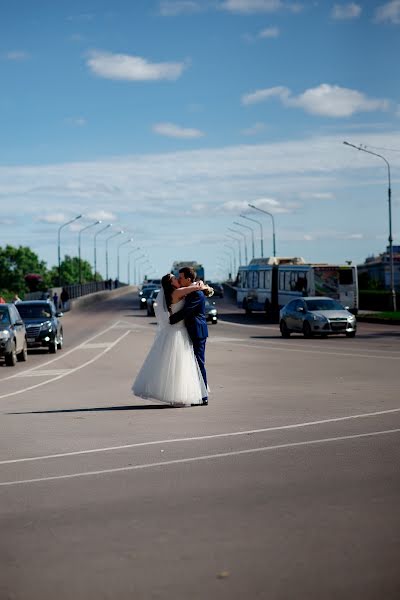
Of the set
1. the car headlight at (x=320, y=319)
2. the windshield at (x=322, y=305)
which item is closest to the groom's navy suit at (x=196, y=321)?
the car headlight at (x=320, y=319)

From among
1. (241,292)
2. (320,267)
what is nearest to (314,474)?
(320,267)

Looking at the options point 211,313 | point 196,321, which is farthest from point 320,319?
point 196,321

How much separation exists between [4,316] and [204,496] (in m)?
23.2

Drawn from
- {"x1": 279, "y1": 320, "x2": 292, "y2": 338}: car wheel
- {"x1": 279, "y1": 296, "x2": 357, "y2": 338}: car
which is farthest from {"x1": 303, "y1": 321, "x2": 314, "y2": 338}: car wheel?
{"x1": 279, "y1": 320, "x2": 292, "y2": 338}: car wheel

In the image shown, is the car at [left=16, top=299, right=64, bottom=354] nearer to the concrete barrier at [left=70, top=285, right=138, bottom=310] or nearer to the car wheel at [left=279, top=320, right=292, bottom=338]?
the car wheel at [left=279, top=320, right=292, bottom=338]

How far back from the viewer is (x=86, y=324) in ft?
221

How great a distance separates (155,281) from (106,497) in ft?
377

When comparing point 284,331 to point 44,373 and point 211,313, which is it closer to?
point 211,313

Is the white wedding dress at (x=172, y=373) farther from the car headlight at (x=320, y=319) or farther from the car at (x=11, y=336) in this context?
the car headlight at (x=320, y=319)

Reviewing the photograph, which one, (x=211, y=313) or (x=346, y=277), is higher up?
(x=346, y=277)

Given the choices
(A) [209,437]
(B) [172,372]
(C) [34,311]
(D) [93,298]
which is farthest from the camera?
(D) [93,298]

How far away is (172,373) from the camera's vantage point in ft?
53.1

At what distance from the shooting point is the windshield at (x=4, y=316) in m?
31.0

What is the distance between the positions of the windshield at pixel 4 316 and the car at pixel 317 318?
1333cm
